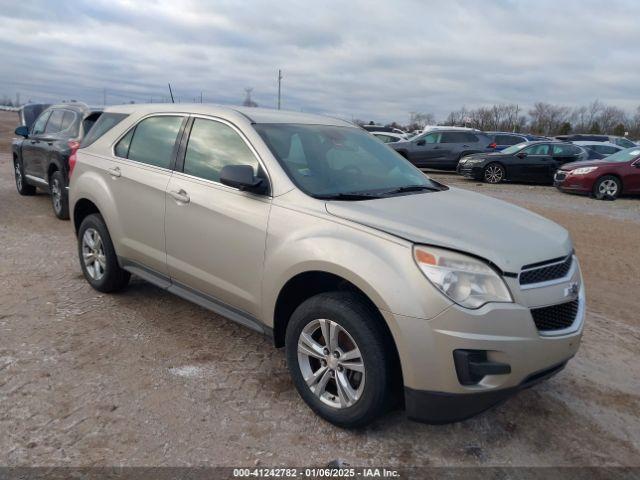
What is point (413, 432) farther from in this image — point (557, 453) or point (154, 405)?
point (154, 405)

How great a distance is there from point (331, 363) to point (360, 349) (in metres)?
0.29

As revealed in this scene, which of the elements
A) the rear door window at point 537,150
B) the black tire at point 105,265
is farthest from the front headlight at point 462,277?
the rear door window at point 537,150

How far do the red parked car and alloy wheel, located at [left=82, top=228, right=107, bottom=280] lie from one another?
42.1 ft

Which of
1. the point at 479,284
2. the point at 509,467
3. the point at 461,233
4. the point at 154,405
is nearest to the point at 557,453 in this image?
the point at 509,467

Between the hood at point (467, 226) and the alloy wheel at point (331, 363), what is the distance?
64 cm

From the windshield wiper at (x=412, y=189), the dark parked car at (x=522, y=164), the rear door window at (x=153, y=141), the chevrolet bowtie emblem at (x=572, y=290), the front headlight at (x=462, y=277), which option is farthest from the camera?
the dark parked car at (x=522, y=164)

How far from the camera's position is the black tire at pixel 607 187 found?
13.8m

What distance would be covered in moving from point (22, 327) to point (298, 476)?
277 centimetres

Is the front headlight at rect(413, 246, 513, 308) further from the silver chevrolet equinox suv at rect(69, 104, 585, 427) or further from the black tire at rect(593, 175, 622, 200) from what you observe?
the black tire at rect(593, 175, 622, 200)

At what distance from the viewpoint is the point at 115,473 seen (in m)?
2.64

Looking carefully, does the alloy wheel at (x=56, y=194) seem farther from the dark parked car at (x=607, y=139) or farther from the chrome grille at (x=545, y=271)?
the dark parked car at (x=607, y=139)

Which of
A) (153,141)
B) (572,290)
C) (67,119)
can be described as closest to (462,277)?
(572,290)

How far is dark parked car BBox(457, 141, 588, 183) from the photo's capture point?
1672 cm

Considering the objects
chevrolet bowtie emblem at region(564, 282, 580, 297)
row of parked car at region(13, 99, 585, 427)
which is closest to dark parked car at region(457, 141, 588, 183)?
row of parked car at region(13, 99, 585, 427)
